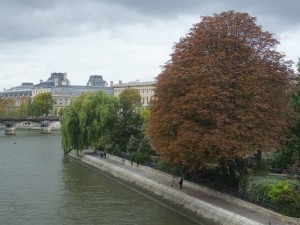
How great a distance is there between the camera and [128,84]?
184 m

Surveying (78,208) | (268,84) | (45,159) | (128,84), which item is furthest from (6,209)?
(128,84)

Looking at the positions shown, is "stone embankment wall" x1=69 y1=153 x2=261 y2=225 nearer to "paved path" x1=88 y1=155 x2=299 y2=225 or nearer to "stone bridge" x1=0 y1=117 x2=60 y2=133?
"paved path" x1=88 y1=155 x2=299 y2=225

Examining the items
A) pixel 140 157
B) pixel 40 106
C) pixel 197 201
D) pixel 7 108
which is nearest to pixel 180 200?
pixel 197 201

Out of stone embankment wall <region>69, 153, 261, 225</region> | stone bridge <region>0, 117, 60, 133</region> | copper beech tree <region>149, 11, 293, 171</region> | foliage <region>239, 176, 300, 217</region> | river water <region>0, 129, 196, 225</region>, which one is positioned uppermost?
copper beech tree <region>149, 11, 293, 171</region>

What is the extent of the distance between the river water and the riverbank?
30.5 inches

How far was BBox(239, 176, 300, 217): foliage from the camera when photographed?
25.3 m

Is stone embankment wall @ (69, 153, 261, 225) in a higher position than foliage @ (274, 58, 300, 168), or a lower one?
lower

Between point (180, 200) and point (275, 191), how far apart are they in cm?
754

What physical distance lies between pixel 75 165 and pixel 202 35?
28281 millimetres

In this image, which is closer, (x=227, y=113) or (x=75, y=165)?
(x=227, y=113)

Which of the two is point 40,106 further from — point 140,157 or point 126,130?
point 140,157

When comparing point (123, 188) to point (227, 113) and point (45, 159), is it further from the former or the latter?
point (45, 159)

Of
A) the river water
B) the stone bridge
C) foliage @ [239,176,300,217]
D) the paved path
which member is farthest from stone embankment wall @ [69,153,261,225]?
the stone bridge

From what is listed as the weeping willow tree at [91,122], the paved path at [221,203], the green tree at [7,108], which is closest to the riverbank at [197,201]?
the paved path at [221,203]
